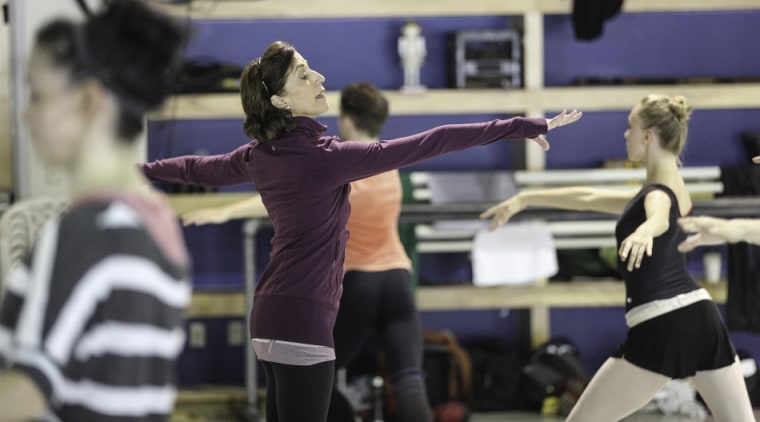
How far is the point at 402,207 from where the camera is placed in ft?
17.9

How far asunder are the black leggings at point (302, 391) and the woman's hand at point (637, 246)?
997mm

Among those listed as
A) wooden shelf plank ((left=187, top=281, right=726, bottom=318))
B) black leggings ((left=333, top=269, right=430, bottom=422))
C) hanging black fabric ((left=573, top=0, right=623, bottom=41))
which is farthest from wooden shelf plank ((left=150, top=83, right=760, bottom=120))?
black leggings ((left=333, top=269, right=430, bottom=422))

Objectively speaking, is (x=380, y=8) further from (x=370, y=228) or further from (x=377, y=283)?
(x=377, y=283)

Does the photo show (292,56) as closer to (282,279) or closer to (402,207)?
(282,279)

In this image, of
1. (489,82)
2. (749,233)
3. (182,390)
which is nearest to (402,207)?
(489,82)

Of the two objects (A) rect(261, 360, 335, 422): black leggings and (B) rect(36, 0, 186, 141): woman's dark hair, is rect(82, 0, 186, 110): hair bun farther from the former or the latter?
(A) rect(261, 360, 335, 422): black leggings

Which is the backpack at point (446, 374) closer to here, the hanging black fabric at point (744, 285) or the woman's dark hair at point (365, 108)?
the hanging black fabric at point (744, 285)

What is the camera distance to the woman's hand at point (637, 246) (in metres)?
3.33

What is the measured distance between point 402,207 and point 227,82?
1195 mm

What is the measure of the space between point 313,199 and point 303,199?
0.03 m

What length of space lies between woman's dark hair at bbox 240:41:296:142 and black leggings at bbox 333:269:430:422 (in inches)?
53.4

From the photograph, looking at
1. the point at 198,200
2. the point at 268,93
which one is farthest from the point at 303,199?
the point at 198,200

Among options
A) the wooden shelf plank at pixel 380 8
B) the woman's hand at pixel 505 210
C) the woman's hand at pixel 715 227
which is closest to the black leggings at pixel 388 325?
the woman's hand at pixel 505 210

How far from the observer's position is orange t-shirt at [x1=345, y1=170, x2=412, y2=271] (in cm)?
440
